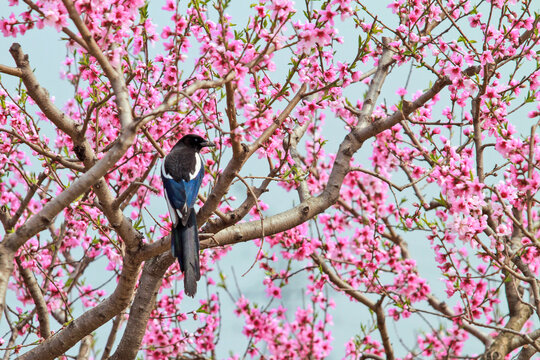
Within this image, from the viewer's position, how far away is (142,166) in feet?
19.1

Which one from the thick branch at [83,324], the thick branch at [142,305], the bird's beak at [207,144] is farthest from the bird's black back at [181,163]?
the thick branch at [83,324]

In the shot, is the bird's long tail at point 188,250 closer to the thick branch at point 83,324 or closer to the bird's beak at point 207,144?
the thick branch at point 83,324

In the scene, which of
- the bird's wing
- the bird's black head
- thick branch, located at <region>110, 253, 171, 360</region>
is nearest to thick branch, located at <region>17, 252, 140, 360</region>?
thick branch, located at <region>110, 253, 171, 360</region>

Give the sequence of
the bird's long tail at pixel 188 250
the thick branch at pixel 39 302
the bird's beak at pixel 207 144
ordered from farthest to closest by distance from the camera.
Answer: the thick branch at pixel 39 302, the bird's beak at pixel 207 144, the bird's long tail at pixel 188 250

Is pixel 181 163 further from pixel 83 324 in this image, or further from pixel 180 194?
pixel 83 324

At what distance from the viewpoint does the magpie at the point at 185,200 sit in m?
3.96

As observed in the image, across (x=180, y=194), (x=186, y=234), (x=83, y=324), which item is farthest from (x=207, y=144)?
(x=83, y=324)

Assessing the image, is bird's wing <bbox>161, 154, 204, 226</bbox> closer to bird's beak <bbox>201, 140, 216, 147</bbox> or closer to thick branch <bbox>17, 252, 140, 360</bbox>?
bird's beak <bbox>201, 140, 216, 147</bbox>

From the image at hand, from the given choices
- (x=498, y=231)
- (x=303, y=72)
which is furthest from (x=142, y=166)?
(x=498, y=231)

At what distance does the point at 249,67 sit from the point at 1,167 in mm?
3661

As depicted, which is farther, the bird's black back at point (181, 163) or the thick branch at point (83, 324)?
the thick branch at point (83, 324)

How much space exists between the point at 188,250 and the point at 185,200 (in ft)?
1.32

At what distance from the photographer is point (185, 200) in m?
4.22

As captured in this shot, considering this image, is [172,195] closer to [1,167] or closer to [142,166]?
[142,166]
